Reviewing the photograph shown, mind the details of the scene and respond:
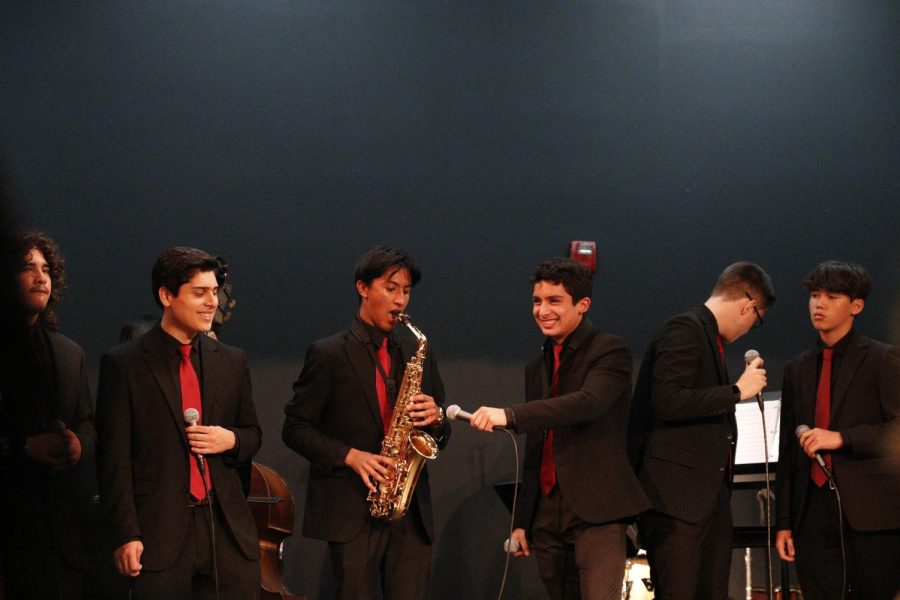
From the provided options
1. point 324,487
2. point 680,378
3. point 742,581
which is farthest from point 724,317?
point 742,581

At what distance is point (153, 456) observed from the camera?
3379 mm

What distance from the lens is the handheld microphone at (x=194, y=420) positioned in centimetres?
330

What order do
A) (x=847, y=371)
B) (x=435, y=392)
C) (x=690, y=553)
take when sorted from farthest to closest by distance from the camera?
1. (x=435, y=392)
2. (x=847, y=371)
3. (x=690, y=553)

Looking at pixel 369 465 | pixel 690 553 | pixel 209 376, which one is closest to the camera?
pixel 209 376

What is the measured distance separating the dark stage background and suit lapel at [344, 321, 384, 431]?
1.65 m

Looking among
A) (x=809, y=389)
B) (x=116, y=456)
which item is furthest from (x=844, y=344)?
(x=116, y=456)

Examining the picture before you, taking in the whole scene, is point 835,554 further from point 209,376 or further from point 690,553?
point 209,376

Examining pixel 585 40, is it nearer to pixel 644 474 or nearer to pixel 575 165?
pixel 575 165

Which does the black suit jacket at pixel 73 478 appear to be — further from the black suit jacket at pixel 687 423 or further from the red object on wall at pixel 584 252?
the red object on wall at pixel 584 252

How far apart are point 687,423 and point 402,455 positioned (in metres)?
1.17

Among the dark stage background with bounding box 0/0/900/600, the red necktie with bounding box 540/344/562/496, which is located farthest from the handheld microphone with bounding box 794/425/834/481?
the dark stage background with bounding box 0/0/900/600

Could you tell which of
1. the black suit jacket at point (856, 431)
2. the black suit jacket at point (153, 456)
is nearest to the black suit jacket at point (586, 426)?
the black suit jacket at point (856, 431)

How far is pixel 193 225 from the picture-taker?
18.3ft

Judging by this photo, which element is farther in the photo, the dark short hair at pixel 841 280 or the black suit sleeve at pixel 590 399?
the dark short hair at pixel 841 280
